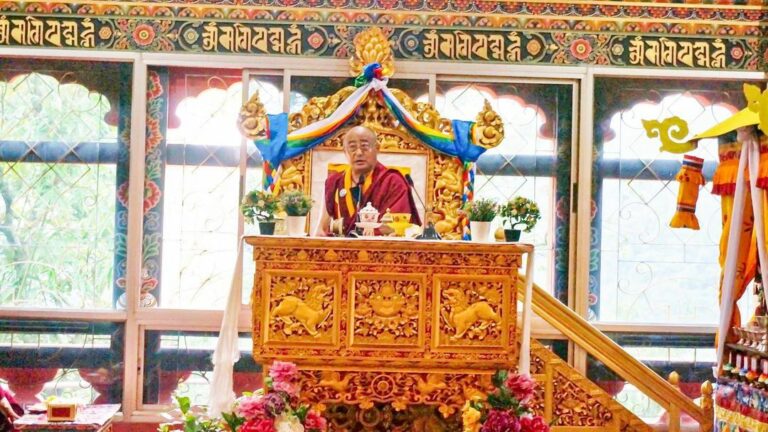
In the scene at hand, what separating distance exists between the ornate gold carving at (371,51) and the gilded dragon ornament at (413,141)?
544 millimetres

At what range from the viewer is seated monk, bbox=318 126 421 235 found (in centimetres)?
611

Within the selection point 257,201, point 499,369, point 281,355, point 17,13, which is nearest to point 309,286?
point 281,355

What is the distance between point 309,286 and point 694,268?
11.6ft

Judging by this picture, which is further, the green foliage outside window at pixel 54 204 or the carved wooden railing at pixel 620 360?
the green foliage outside window at pixel 54 204

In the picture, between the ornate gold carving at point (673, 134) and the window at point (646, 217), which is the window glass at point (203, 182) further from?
the ornate gold carving at point (673, 134)

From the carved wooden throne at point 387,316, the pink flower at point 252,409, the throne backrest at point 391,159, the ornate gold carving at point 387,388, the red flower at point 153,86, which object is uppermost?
the red flower at point 153,86

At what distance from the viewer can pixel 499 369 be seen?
17.2 ft

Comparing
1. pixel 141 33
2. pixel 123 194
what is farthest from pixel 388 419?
pixel 141 33

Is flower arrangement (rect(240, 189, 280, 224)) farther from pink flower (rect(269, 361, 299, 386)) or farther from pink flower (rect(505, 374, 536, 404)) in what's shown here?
pink flower (rect(505, 374, 536, 404))

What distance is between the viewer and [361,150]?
6.12m

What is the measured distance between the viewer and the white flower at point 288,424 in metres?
4.95

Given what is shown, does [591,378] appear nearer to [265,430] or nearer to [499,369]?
[499,369]

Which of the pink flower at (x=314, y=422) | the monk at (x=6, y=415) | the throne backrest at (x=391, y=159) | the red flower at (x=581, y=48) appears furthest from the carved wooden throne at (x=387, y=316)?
the red flower at (x=581, y=48)

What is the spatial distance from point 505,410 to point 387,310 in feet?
2.65
